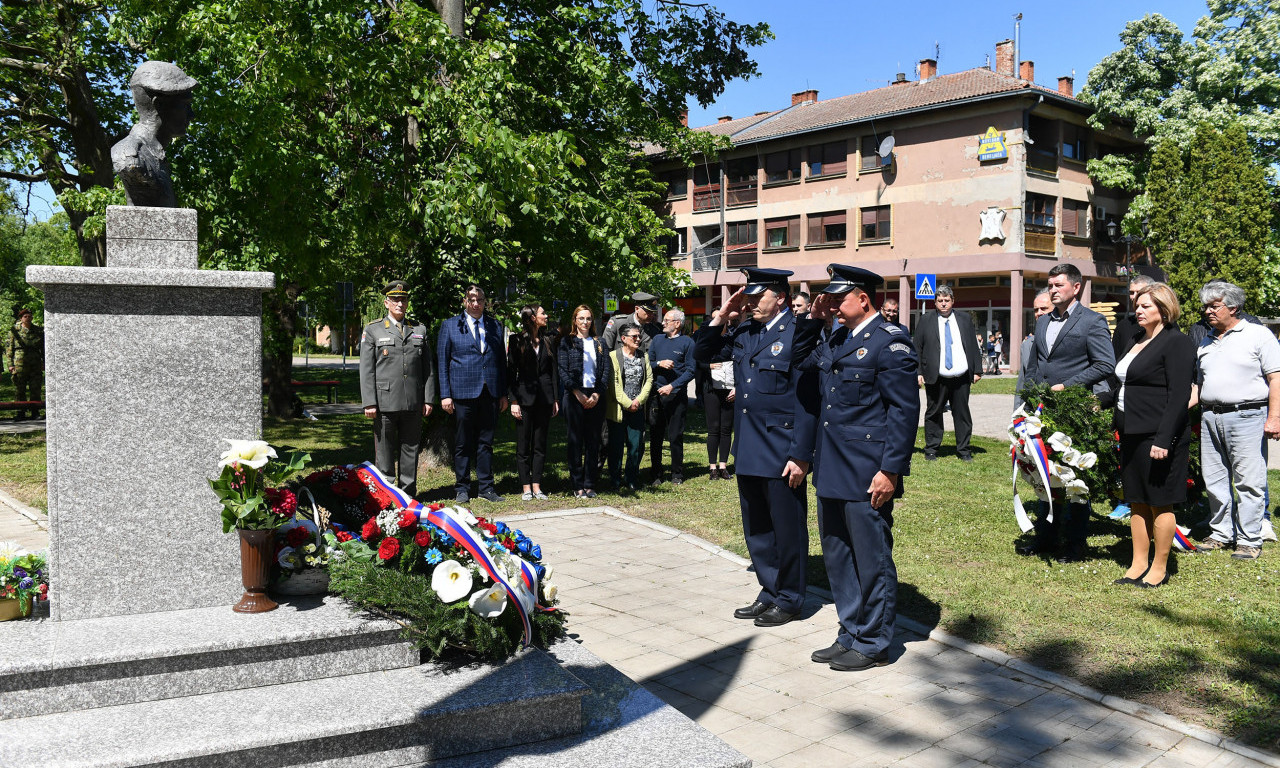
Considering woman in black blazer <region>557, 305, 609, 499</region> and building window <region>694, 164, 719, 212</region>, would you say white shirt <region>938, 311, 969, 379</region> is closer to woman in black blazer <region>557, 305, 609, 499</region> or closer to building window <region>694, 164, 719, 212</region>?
woman in black blazer <region>557, 305, 609, 499</region>

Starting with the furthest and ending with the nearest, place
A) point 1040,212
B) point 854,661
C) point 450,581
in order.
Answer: point 1040,212 < point 854,661 < point 450,581

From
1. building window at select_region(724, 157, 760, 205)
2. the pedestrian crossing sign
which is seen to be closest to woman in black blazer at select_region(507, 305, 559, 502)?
the pedestrian crossing sign

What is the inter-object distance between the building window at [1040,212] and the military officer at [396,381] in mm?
35588

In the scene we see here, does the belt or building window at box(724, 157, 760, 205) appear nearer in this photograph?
the belt

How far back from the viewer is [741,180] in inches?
1943

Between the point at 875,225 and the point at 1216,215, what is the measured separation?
13.2 metres

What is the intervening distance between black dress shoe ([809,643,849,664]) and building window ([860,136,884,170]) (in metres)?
39.8

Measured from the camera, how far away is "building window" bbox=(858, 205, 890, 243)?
4284 centimetres

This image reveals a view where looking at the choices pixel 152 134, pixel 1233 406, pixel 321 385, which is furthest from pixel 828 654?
pixel 321 385

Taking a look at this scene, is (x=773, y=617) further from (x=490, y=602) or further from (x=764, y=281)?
(x=490, y=602)

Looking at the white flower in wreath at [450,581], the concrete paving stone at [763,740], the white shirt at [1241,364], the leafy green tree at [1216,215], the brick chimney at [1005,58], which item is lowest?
the concrete paving stone at [763,740]

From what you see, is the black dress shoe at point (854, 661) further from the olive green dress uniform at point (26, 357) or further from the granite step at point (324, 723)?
the olive green dress uniform at point (26, 357)

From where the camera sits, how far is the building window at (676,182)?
2071 inches

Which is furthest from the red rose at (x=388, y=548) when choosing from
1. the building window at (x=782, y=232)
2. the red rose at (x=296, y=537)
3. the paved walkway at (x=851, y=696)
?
the building window at (x=782, y=232)
